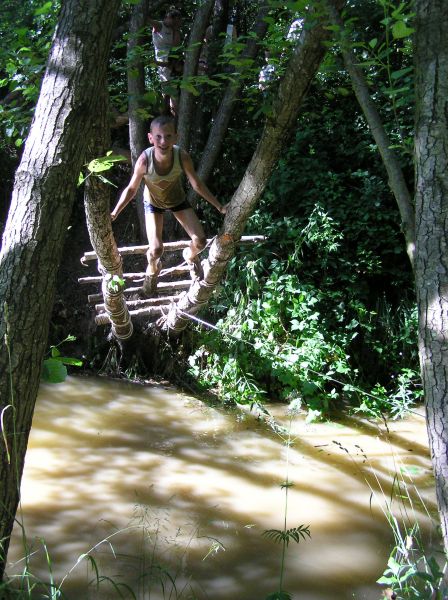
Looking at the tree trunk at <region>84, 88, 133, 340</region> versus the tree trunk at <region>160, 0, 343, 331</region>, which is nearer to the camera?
the tree trunk at <region>84, 88, 133, 340</region>

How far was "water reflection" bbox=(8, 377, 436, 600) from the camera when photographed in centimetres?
358

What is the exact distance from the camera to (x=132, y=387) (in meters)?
6.87

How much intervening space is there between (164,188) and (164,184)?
46mm

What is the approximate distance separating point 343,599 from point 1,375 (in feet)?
7.60

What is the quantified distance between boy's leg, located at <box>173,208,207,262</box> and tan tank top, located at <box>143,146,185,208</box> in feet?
0.35

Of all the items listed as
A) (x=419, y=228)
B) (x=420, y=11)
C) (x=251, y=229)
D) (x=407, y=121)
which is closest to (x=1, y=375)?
(x=419, y=228)

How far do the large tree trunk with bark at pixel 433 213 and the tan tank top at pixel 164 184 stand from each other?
10.0 feet

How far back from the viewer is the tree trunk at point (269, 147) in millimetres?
3891

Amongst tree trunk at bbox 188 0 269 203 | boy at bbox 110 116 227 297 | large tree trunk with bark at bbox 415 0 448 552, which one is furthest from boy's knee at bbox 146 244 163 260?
large tree trunk with bark at bbox 415 0 448 552

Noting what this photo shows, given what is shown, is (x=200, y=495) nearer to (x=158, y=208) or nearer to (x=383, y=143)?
(x=158, y=208)

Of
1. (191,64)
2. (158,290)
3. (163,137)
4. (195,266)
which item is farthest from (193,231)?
(191,64)

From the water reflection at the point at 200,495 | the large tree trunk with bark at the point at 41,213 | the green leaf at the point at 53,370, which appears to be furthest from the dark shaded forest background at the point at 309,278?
the green leaf at the point at 53,370

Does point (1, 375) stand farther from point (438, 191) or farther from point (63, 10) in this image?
point (438, 191)

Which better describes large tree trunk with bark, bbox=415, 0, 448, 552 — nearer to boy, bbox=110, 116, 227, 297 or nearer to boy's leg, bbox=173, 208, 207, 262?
boy, bbox=110, 116, 227, 297
